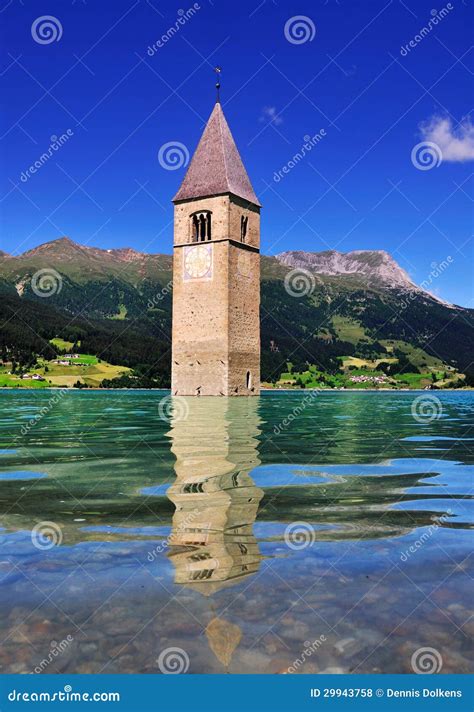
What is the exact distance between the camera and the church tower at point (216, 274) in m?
52.4

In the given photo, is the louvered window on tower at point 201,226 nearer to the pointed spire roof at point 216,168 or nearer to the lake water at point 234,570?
the pointed spire roof at point 216,168

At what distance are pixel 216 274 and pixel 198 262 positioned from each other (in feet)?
8.37

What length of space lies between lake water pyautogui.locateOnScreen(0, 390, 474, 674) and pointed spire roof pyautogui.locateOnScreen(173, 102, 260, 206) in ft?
155

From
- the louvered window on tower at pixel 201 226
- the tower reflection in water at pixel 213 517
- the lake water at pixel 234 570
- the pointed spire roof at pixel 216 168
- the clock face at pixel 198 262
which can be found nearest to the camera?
the lake water at pixel 234 570

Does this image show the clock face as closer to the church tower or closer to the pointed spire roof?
the church tower

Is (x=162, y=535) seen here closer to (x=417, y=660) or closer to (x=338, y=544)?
(x=338, y=544)

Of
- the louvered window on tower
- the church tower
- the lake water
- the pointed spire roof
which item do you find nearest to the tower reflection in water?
the lake water

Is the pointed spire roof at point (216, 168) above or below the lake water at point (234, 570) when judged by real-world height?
above

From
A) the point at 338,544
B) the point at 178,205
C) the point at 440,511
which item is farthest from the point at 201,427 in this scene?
the point at 178,205

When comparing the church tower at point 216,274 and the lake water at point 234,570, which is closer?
the lake water at point 234,570

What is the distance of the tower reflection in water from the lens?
445 cm

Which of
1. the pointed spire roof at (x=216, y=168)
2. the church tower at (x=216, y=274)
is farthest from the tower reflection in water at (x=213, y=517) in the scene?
the pointed spire roof at (x=216, y=168)

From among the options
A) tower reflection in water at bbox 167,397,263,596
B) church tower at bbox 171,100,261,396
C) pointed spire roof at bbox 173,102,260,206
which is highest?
pointed spire roof at bbox 173,102,260,206

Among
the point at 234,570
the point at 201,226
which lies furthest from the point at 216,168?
the point at 234,570
